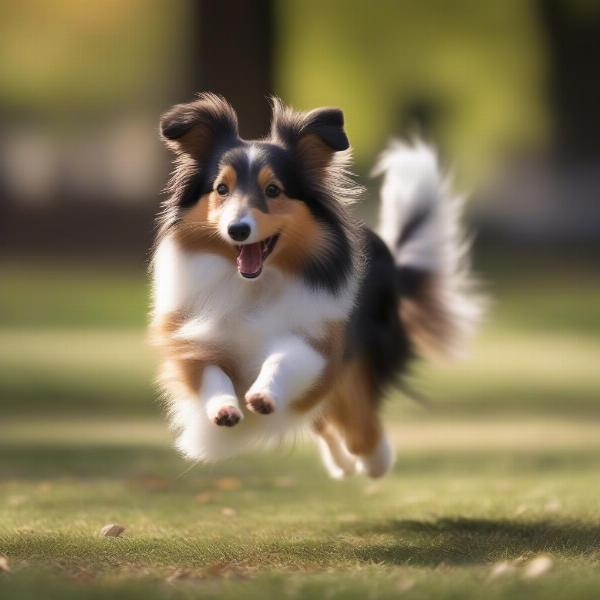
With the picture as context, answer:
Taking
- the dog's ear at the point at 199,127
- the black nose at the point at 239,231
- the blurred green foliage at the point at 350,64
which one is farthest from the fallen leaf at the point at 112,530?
the blurred green foliage at the point at 350,64

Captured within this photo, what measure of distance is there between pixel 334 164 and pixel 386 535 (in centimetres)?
164

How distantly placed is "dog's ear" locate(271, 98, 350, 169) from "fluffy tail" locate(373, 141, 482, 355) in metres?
1.74

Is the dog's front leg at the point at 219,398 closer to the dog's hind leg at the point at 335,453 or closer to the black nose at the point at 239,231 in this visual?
the black nose at the point at 239,231

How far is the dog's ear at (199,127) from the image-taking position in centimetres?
467

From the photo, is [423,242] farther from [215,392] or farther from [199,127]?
[215,392]

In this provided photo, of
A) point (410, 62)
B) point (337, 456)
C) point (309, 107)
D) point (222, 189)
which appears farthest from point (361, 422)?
point (410, 62)

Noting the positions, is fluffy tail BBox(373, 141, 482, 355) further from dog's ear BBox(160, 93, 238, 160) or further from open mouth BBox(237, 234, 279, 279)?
open mouth BBox(237, 234, 279, 279)

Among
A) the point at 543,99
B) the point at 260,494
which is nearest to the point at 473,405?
the point at 260,494

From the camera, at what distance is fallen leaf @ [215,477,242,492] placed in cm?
694

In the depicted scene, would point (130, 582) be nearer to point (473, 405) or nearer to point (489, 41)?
point (473, 405)

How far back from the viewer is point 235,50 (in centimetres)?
1392

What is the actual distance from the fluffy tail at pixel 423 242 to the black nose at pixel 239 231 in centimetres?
228

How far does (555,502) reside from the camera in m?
6.16

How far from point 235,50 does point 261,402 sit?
33.6ft
